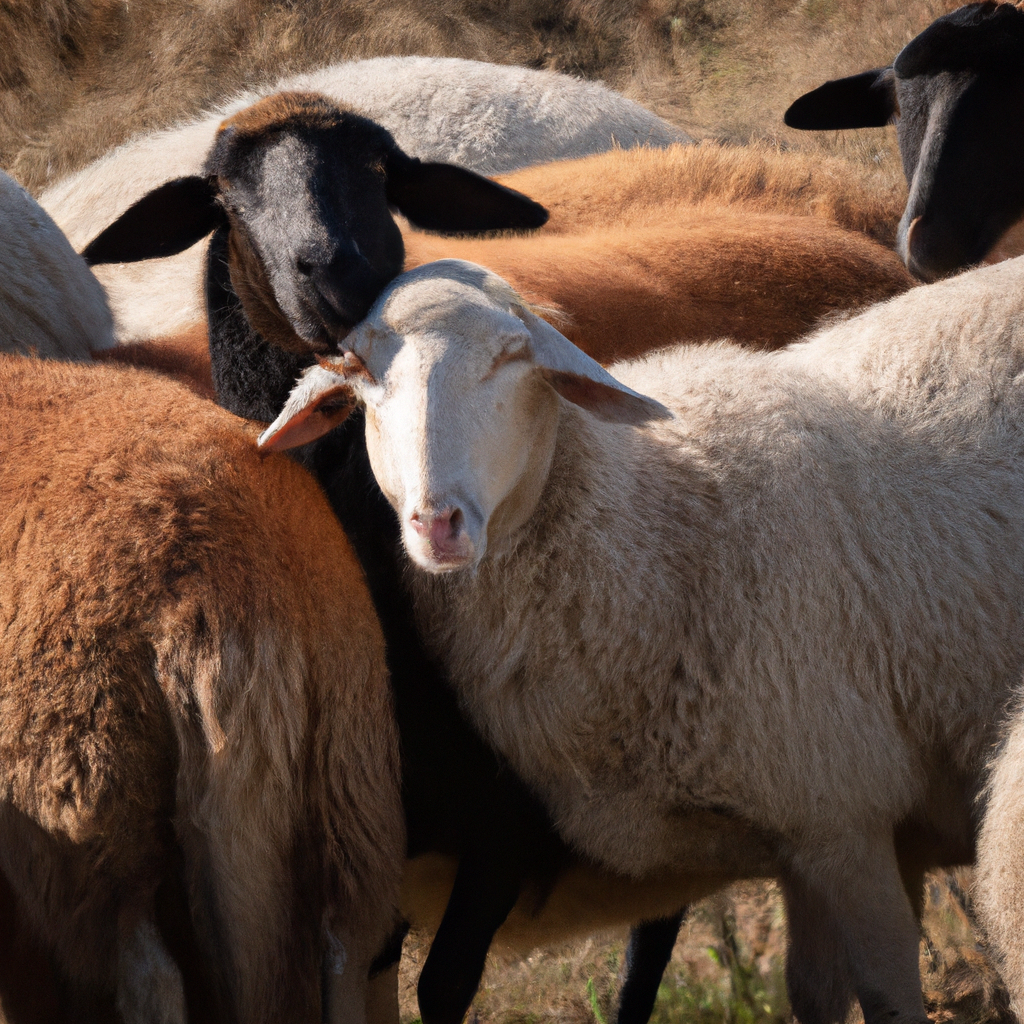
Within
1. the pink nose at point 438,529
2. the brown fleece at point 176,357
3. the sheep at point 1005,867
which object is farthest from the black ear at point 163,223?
the sheep at point 1005,867

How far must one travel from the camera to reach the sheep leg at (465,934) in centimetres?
274

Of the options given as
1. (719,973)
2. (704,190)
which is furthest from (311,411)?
(719,973)

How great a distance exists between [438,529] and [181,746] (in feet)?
2.04

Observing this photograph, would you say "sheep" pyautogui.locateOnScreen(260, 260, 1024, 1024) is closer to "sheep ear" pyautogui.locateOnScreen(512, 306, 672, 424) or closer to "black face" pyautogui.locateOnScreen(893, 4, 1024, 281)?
"sheep ear" pyautogui.locateOnScreen(512, 306, 672, 424)

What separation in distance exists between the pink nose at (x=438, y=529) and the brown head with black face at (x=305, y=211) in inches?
24.1

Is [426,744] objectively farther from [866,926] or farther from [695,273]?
[695,273]

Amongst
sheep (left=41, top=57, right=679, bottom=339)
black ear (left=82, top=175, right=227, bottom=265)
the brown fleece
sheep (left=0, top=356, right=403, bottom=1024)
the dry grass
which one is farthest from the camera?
sheep (left=41, top=57, right=679, bottom=339)

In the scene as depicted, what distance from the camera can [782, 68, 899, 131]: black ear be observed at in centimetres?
455

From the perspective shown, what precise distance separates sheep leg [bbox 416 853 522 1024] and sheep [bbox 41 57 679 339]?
4131 mm

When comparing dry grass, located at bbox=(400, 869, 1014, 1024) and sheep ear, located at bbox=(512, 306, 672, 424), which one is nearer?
sheep ear, located at bbox=(512, 306, 672, 424)

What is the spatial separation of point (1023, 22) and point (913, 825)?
282 centimetres

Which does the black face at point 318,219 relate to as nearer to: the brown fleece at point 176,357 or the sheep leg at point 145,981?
the brown fleece at point 176,357

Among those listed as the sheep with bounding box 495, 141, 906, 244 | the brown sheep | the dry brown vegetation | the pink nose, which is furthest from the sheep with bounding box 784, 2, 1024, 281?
the dry brown vegetation

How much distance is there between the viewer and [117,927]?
2.04 m
